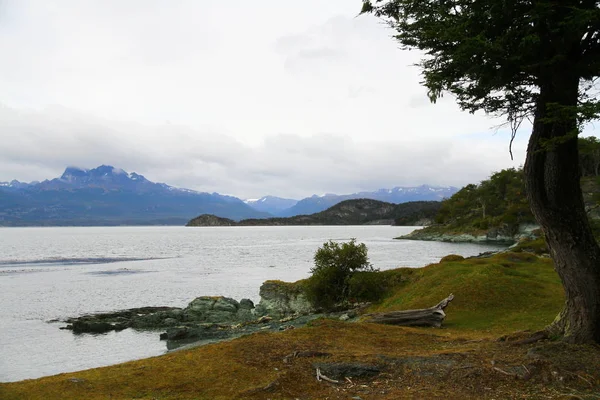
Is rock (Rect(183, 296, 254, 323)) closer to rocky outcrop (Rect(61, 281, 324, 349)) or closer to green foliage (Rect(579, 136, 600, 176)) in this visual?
rocky outcrop (Rect(61, 281, 324, 349))

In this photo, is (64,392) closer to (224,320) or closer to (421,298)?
(421,298)

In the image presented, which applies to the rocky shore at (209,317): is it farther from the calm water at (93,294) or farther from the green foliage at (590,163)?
the green foliage at (590,163)

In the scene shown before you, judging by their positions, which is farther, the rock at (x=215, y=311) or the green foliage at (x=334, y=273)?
the rock at (x=215, y=311)

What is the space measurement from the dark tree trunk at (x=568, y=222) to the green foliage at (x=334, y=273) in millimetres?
21849

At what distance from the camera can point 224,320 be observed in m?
37.8

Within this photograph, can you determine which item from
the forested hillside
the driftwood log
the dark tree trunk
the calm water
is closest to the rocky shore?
the calm water

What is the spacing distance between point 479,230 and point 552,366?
137647mm

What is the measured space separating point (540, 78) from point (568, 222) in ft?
13.6

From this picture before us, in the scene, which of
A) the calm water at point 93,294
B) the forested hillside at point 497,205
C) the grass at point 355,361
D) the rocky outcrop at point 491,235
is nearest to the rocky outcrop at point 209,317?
the calm water at point 93,294

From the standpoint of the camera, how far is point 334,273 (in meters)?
35.0

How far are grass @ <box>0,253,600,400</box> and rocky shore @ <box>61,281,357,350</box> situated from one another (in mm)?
13976

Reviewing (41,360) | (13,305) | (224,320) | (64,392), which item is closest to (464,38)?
(64,392)

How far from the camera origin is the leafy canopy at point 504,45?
1058cm

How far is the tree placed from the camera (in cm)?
1089
